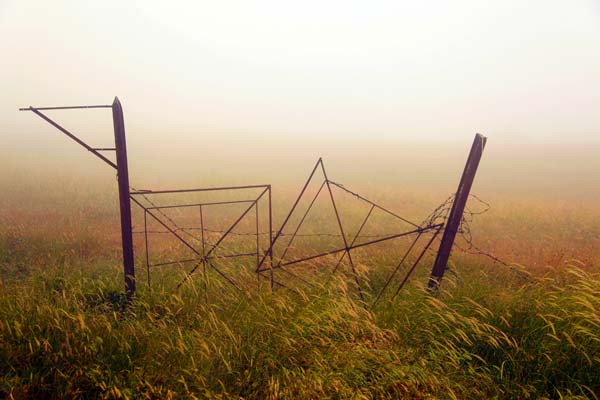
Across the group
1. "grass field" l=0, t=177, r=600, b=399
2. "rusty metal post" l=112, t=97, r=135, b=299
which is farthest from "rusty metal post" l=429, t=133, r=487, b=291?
"rusty metal post" l=112, t=97, r=135, b=299

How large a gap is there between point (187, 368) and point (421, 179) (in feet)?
73.9

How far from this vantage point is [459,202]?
14.7 feet

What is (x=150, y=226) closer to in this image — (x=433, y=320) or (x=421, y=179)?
(x=433, y=320)

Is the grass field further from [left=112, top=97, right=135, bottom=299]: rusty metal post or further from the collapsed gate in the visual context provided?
the collapsed gate

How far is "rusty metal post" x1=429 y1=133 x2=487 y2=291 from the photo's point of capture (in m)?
4.36

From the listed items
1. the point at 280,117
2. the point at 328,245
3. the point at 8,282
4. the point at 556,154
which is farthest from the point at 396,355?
the point at 280,117

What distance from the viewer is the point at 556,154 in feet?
113

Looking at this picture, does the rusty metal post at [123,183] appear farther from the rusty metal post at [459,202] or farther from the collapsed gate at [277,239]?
the rusty metal post at [459,202]

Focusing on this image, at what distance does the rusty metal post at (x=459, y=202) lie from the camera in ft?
14.3

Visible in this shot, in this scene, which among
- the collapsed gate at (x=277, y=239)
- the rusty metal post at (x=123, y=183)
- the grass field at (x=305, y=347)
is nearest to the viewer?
the grass field at (x=305, y=347)

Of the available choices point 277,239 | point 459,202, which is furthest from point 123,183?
point 277,239

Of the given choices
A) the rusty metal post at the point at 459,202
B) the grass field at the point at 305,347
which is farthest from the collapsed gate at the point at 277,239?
the grass field at the point at 305,347

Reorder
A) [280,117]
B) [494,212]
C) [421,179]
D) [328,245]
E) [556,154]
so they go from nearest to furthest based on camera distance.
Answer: [328,245], [494,212], [421,179], [556,154], [280,117]

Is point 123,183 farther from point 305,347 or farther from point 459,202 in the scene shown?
point 459,202
